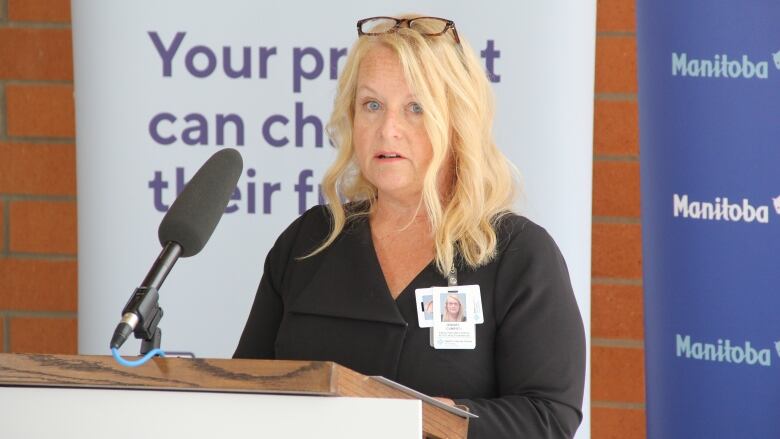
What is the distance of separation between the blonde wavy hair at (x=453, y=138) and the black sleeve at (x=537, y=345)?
0.21 feet

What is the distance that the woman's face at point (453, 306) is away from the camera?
5.48ft

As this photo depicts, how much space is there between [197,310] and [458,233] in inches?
31.5

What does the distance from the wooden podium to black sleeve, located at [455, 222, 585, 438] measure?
0.52 m

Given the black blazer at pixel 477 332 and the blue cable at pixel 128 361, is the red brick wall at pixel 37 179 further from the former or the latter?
the blue cable at pixel 128 361

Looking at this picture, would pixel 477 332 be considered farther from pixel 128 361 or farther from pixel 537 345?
pixel 128 361

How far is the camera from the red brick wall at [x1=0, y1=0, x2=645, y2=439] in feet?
9.71

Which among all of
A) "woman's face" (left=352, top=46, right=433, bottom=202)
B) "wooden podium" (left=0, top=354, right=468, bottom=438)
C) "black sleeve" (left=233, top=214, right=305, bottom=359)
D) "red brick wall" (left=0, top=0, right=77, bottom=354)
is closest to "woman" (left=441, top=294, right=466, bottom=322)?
"woman's face" (left=352, top=46, right=433, bottom=202)

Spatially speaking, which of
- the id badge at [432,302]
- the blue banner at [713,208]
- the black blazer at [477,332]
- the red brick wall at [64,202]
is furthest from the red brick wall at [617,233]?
the id badge at [432,302]

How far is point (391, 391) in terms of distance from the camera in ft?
3.82

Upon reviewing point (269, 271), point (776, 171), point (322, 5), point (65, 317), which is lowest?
point (65, 317)

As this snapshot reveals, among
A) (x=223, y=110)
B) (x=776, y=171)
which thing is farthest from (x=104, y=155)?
(x=776, y=171)

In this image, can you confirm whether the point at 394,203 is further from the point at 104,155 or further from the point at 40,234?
the point at 40,234

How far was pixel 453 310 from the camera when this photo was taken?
1.68 m

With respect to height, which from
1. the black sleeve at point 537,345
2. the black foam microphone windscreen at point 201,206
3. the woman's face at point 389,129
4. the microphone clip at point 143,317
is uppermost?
the woman's face at point 389,129
